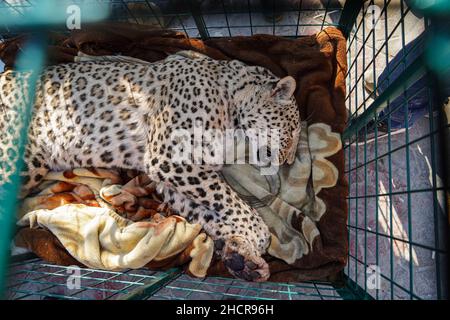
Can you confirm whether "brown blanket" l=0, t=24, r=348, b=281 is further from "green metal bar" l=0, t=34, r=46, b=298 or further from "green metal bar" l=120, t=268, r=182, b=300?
"green metal bar" l=120, t=268, r=182, b=300

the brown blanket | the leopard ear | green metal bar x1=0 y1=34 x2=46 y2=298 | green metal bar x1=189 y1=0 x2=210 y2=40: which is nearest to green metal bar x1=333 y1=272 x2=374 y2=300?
the brown blanket

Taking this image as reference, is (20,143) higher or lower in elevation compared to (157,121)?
lower

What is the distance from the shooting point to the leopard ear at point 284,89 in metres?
2.04

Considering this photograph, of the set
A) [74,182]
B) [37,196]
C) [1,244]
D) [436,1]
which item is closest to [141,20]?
[74,182]

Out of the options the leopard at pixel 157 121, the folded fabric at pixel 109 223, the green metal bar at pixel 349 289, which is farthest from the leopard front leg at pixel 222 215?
the green metal bar at pixel 349 289

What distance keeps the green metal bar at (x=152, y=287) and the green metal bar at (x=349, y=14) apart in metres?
2.15

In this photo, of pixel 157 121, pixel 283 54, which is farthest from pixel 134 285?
pixel 283 54

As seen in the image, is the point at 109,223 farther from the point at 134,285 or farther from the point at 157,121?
the point at 157,121

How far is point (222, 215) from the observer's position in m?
2.06

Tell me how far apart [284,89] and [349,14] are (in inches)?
36.0

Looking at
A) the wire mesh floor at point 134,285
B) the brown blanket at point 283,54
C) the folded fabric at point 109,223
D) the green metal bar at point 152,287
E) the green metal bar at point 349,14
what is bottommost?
the wire mesh floor at point 134,285

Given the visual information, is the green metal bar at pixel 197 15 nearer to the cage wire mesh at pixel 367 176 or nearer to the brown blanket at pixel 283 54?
the cage wire mesh at pixel 367 176

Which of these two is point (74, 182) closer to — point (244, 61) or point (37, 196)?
point (37, 196)

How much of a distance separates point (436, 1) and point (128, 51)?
215 cm
